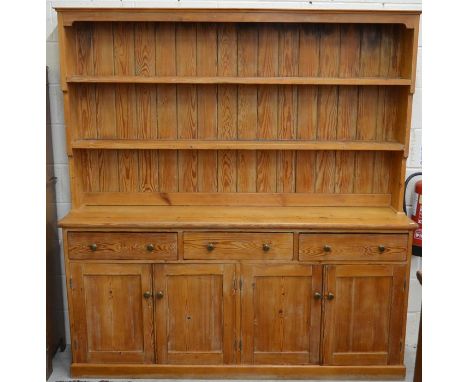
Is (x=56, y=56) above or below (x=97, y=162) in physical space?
above

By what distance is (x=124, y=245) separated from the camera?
2734mm

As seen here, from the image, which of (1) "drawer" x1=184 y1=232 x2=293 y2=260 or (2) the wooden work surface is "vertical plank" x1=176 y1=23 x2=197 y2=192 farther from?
(1) "drawer" x1=184 y1=232 x2=293 y2=260

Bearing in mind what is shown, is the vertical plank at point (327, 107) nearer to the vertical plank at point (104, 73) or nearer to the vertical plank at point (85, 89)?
the vertical plank at point (104, 73)

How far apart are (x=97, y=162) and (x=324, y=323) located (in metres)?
1.63

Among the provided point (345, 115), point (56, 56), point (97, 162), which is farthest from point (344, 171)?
point (56, 56)

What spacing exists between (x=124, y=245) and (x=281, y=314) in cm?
95

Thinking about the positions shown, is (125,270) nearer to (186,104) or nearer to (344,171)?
(186,104)

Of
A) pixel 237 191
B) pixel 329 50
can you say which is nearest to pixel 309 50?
pixel 329 50

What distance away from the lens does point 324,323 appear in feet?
9.20

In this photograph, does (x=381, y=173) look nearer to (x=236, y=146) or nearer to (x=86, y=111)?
(x=236, y=146)

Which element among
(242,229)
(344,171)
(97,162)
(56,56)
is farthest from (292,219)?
(56,56)

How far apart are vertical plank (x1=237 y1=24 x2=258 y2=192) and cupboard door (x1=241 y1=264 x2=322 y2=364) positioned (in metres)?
0.58

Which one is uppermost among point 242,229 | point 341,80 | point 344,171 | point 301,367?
point 341,80

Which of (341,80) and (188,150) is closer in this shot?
(341,80)
